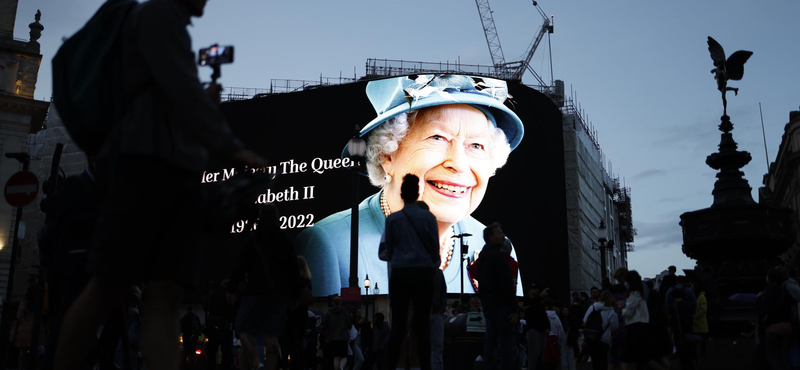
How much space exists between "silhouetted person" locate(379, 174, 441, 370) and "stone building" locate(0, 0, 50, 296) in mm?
28557

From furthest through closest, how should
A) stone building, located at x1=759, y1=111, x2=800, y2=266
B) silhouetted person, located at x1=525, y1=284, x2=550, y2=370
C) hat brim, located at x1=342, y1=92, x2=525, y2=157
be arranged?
stone building, located at x1=759, y1=111, x2=800, y2=266
hat brim, located at x1=342, y1=92, x2=525, y2=157
silhouetted person, located at x1=525, y1=284, x2=550, y2=370

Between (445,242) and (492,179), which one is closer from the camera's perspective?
(445,242)

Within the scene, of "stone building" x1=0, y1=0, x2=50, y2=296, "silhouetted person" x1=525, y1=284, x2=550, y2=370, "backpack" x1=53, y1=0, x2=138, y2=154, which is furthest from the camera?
"stone building" x1=0, y1=0, x2=50, y2=296

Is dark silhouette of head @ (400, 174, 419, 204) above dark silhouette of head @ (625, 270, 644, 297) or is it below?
above

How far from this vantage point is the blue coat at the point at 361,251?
33656 millimetres

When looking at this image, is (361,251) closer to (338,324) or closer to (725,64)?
(338,324)

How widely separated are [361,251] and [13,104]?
16634 millimetres

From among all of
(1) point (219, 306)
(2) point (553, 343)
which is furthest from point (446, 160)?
(1) point (219, 306)

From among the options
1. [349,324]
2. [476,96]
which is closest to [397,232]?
[349,324]

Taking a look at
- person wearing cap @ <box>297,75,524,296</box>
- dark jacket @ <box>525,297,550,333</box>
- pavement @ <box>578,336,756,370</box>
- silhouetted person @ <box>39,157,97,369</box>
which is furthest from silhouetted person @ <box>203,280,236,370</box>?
person wearing cap @ <box>297,75,524,296</box>

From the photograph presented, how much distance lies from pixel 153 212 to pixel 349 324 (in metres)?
9.30

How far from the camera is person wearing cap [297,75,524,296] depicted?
3381 centimetres

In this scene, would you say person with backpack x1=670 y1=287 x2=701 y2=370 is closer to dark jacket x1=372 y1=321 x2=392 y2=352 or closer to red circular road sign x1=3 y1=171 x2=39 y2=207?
dark jacket x1=372 y1=321 x2=392 y2=352

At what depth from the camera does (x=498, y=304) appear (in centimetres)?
719
